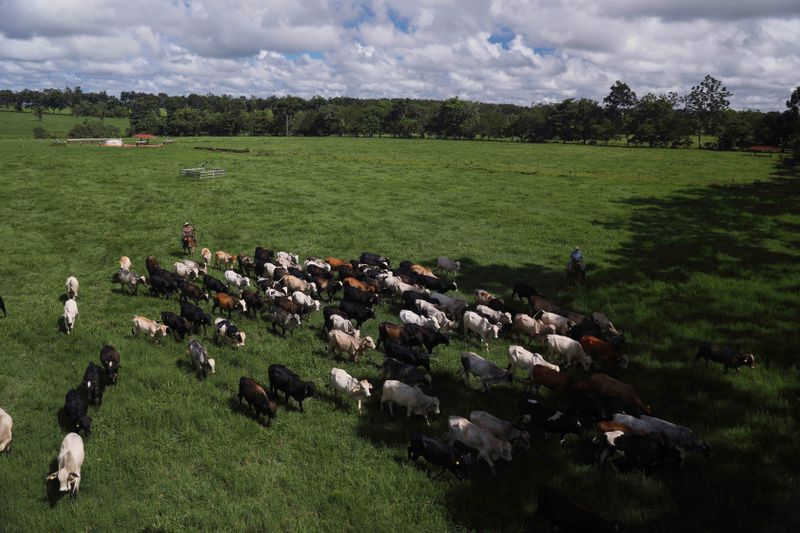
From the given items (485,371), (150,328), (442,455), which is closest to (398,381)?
(485,371)

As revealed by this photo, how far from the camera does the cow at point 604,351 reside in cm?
1253

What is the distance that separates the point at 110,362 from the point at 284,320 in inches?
179

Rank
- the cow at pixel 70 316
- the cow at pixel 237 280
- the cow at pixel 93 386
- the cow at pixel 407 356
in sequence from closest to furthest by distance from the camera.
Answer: the cow at pixel 93 386
the cow at pixel 407 356
the cow at pixel 70 316
the cow at pixel 237 280

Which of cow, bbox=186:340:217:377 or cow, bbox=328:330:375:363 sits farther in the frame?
cow, bbox=328:330:375:363

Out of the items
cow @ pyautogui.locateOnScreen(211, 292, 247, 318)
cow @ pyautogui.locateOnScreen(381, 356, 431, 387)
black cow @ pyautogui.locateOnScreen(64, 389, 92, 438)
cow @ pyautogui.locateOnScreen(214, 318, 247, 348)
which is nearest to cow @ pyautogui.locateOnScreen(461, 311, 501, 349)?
cow @ pyautogui.locateOnScreen(381, 356, 431, 387)

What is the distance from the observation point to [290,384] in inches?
411

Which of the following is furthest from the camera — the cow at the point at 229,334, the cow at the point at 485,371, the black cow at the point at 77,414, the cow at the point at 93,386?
the cow at the point at 229,334

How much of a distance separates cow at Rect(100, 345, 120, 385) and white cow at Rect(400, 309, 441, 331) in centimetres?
776

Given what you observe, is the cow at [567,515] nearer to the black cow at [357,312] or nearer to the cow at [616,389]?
the cow at [616,389]

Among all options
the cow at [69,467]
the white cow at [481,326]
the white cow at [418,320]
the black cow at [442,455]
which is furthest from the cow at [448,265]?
the cow at [69,467]

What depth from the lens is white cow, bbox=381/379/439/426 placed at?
33.3 ft

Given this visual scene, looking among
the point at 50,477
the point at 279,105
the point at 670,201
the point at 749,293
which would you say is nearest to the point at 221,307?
the point at 50,477

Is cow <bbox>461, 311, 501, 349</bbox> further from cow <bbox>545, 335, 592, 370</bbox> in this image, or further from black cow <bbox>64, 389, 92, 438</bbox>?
black cow <bbox>64, 389, 92, 438</bbox>

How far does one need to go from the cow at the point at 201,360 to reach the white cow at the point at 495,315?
793 centimetres
